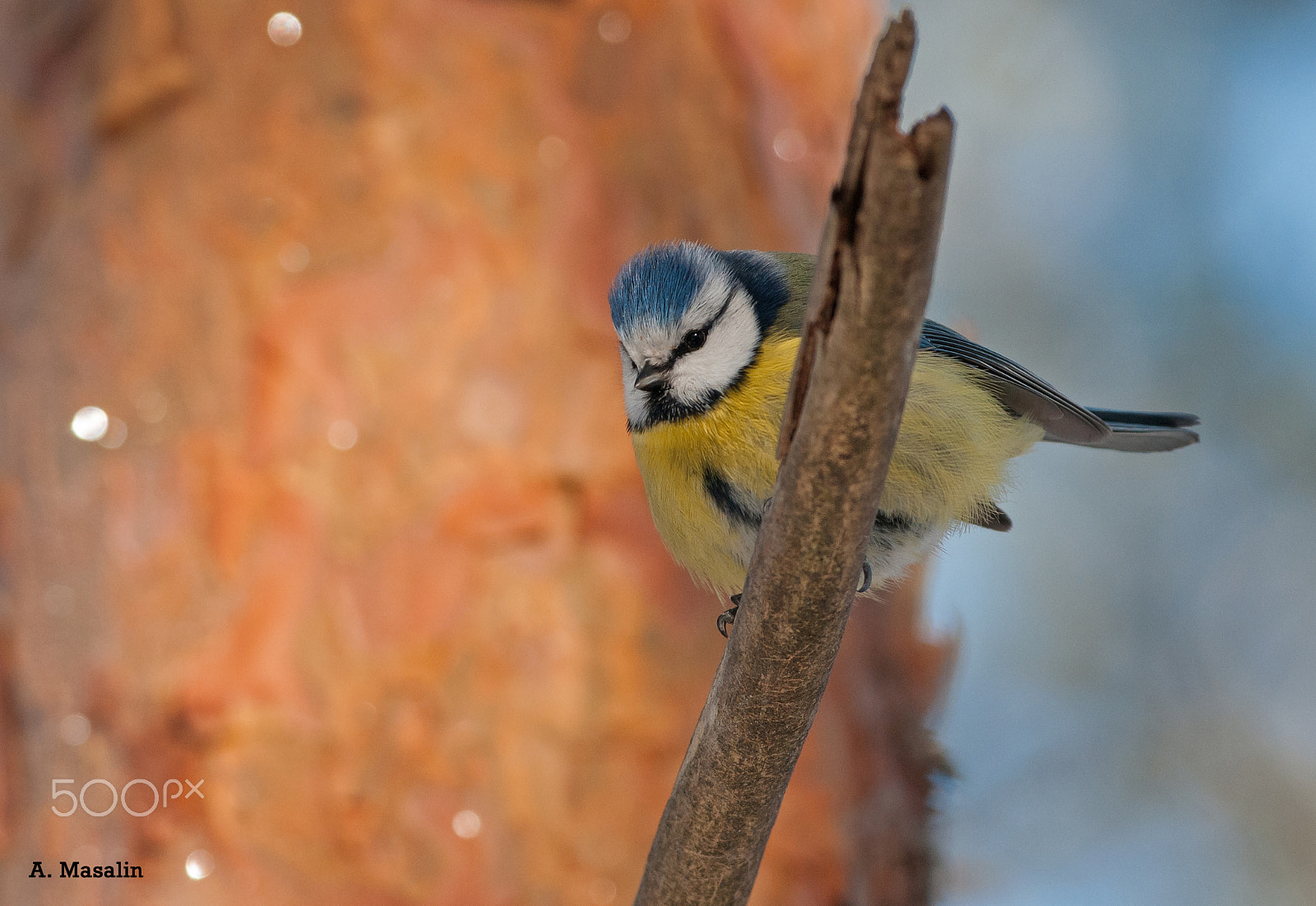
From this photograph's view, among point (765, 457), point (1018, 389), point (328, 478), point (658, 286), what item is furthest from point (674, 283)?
point (328, 478)

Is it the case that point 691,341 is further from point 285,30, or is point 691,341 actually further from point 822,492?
point 285,30

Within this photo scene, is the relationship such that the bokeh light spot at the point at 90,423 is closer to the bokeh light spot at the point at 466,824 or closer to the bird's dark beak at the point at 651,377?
the bokeh light spot at the point at 466,824

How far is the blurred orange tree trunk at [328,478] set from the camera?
6.25 ft


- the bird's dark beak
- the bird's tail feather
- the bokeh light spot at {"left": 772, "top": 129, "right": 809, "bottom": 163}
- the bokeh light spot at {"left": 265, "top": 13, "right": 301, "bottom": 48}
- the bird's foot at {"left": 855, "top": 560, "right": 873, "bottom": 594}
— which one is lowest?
the bird's foot at {"left": 855, "top": 560, "right": 873, "bottom": 594}

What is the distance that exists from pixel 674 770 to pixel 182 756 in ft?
3.21

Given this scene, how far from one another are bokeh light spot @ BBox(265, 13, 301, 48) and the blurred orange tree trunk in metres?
0.02

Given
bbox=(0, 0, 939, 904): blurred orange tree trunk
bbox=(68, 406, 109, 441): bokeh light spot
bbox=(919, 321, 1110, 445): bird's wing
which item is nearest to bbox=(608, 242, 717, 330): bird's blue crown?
bbox=(919, 321, 1110, 445): bird's wing

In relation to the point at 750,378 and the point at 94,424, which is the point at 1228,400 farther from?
the point at 94,424

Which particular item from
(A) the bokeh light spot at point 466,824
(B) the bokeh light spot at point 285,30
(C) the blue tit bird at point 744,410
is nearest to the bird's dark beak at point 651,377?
(C) the blue tit bird at point 744,410

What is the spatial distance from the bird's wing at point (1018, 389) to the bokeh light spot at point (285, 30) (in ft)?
4.79

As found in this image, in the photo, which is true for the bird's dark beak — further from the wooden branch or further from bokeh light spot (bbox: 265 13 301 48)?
bokeh light spot (bbox: 265 13 301 48)

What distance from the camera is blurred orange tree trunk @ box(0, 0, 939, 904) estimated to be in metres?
1.91

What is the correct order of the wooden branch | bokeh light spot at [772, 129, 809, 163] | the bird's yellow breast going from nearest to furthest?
the wooden branch, the bird's yellow breast, bokeh light spot at [772, 129, 809, 163]

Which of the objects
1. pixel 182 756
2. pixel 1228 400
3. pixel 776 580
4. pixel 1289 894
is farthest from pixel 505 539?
pixel 1289 894
